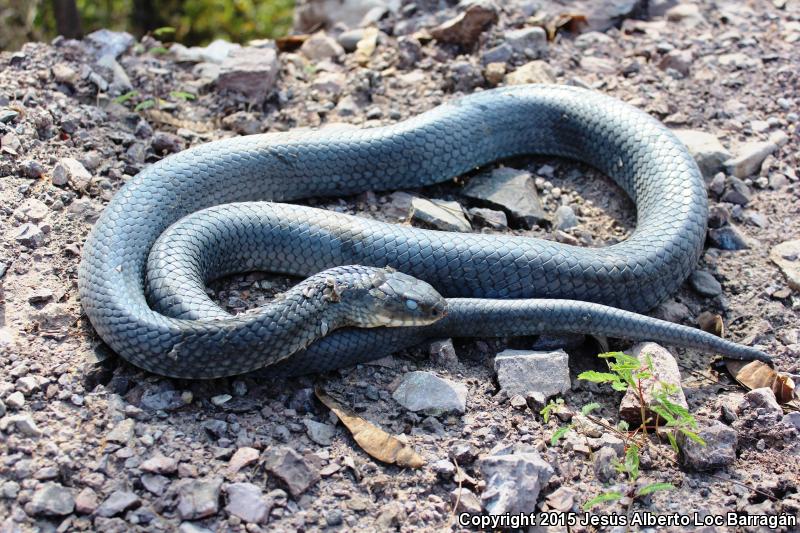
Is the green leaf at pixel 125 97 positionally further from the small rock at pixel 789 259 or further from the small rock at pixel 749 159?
the small rock at pixel 789 259

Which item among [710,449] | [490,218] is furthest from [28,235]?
[710,449]

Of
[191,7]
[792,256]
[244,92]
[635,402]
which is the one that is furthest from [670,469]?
[191,7]

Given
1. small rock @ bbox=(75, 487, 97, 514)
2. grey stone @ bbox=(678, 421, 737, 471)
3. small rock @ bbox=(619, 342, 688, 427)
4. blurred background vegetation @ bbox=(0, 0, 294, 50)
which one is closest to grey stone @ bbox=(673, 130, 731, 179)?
small rock @ bbox=(619, 342, 688, 427)

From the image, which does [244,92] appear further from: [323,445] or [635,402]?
[635,402]

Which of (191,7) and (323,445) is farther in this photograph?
(191,7)

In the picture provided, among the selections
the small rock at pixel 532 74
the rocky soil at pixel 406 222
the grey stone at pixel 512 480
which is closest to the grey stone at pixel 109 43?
the rocky soil at pixel 406 222

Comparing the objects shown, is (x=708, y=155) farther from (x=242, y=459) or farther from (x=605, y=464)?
(x=242, y=459)
